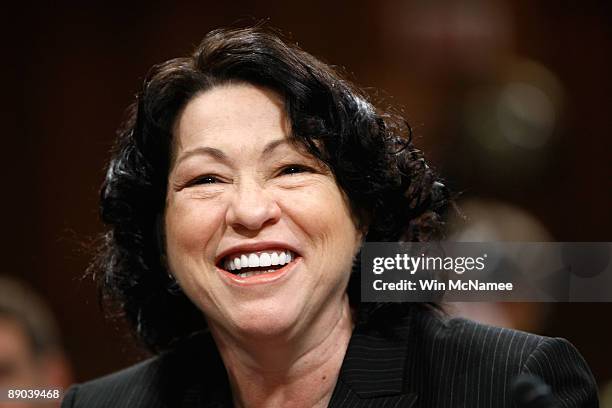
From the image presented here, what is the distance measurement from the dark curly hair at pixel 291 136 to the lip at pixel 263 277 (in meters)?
0.13

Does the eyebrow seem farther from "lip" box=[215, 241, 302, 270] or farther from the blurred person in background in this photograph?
the blurred person in background

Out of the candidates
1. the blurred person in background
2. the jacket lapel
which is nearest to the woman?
the jacket lapel

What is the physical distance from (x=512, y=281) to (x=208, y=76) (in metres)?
0.48

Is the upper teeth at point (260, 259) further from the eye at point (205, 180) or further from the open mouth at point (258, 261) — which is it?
the eye at point (205, 180)

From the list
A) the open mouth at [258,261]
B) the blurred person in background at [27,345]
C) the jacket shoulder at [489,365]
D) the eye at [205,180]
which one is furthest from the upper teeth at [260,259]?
the blurred person in background at [27,345]

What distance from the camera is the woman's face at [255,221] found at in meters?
1.16

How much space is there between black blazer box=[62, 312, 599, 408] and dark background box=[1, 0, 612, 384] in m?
0.11

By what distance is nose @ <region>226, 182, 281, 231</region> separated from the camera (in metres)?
1.14

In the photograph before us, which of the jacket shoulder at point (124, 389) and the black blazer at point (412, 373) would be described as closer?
the black blazer at point (412, 373)

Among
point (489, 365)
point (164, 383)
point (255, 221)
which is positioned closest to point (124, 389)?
point (164, 383)

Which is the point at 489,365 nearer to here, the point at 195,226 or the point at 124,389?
the point at 195,226

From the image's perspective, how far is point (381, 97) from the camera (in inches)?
51.7

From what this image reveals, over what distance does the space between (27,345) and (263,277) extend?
445mm

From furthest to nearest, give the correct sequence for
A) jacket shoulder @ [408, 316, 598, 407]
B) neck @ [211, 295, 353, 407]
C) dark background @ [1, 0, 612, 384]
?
dark background @ [1, 0, 612, 384], neck @ [211, 295, 353, 407], jacket shoulder @ [408, 316, 598, 407]
